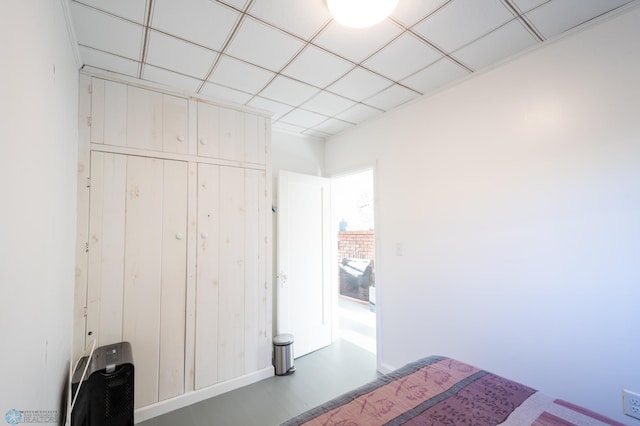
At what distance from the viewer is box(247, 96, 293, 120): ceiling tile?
2.62 meters

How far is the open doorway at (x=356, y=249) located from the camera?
523 cm

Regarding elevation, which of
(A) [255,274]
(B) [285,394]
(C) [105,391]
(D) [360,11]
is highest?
(D) [360,11]

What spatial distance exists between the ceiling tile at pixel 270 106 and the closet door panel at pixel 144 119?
814 millimetres

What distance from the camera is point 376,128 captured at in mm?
3068

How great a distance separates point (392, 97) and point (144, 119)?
221 cm

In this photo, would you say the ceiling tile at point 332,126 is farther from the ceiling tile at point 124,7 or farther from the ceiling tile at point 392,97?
the ceiling tile at point 124,7

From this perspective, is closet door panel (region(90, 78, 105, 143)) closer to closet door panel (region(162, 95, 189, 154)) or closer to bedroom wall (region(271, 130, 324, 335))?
closet door panel (region(162, 95, 189, 154))

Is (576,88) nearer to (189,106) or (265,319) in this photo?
(189,106)

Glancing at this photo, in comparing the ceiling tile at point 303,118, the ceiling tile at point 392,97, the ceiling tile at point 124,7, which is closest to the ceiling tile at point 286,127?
the ceiling tile at point 303,118

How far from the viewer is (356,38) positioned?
5.80 ft

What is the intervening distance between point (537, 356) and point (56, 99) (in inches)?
128

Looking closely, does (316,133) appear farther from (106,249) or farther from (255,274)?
(106,249)

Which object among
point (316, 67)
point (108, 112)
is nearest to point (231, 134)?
point (108, 112)

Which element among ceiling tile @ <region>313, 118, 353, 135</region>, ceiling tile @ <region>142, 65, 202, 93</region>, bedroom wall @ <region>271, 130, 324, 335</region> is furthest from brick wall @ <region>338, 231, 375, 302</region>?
ceiling tile @ <region>142, 65, 202, 93</region>
